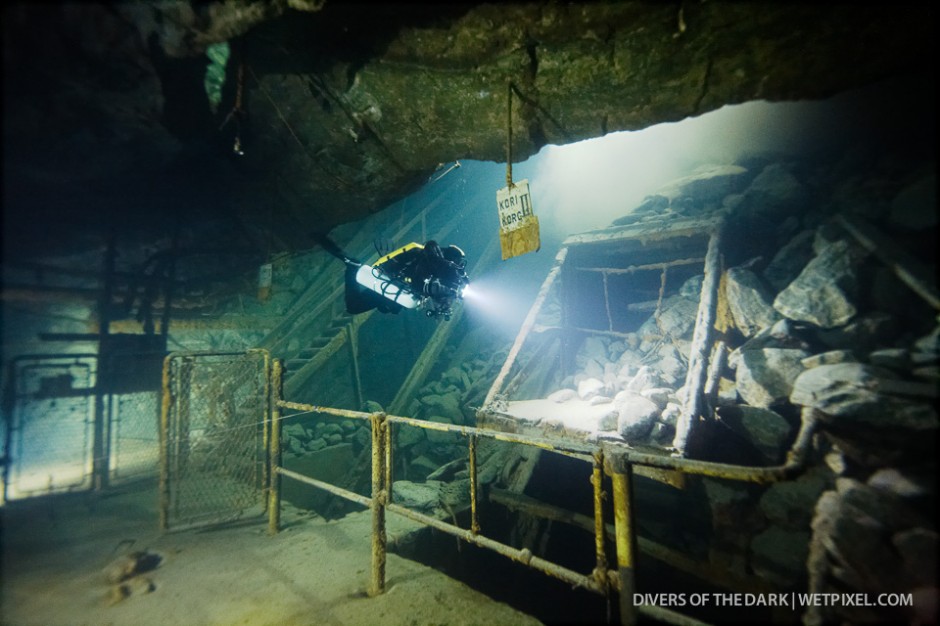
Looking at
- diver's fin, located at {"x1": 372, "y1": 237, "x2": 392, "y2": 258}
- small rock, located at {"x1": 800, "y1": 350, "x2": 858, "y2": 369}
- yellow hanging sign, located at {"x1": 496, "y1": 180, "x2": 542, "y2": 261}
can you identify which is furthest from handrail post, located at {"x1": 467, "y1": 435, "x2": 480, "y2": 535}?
small rock, located at {"x1": 800, "y1": 350, "x2": 858, "y2": 369}

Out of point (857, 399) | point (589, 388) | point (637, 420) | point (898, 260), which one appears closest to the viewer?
point (898, 260)

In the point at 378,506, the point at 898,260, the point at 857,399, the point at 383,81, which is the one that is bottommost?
the point at 378,506

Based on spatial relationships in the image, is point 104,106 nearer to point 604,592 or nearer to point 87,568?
point 87,568

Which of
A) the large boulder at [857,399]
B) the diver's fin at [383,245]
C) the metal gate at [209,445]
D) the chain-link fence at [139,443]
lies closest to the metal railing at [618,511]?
the large boulder at [857,399]

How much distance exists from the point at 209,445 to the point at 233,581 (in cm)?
220

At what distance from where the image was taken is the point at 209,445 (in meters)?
4.65

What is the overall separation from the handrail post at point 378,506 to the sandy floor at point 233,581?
117 millimetres

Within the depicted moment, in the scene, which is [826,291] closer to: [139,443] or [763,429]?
[763,429]

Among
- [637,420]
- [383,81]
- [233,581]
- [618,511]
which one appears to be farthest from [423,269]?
[233,581]

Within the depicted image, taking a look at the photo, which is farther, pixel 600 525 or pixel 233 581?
pixel 233 581

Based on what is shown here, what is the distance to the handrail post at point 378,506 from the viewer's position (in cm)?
275

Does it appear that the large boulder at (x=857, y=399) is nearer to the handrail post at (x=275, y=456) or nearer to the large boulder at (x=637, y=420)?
the large boulder at (x=637, y=420)

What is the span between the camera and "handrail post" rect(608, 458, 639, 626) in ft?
5.74

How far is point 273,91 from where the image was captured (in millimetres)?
3777
